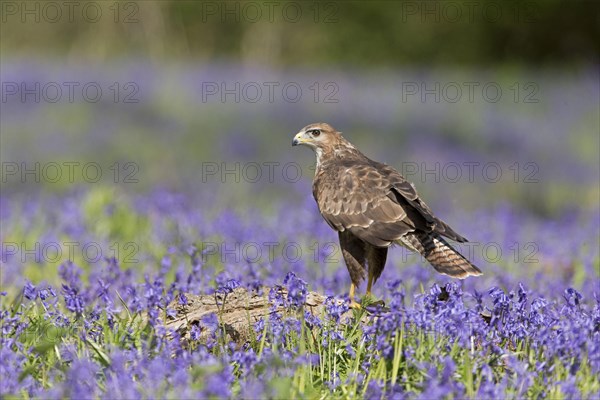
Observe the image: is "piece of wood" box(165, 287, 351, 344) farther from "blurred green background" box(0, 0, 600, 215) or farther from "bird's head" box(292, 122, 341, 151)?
"blurred green background" box(0, 0, 600, 215)

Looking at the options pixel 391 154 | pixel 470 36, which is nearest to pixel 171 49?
pixel 470 36

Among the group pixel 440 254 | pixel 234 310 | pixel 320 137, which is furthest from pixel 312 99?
pixel 234 310

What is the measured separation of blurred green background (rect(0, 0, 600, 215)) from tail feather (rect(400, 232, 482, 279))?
4368 millimetres

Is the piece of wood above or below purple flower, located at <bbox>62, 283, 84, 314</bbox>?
below

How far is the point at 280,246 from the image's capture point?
23.1 ft

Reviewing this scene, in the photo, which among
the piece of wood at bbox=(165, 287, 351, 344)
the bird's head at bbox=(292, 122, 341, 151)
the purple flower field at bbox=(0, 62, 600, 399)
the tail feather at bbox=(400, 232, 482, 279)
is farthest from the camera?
the bird's head at bbox=(292, 122, 341, 151)

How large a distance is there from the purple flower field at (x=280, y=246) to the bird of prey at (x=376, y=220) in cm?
21

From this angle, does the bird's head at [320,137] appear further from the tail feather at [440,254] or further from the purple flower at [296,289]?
the purple flower at [296,289]

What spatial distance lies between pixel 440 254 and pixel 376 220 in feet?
1.26

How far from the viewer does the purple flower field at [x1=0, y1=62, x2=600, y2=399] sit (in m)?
3.54

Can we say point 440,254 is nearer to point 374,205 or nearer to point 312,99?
point 374,205

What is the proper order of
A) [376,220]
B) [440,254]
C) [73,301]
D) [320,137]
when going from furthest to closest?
[320,137]
[376,220]
[440,254]
[73,301]

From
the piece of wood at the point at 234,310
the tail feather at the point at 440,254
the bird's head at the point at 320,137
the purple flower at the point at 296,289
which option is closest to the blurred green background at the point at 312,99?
the bird's head at the point at 320,137

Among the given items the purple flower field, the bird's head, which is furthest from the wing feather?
the bird's head
